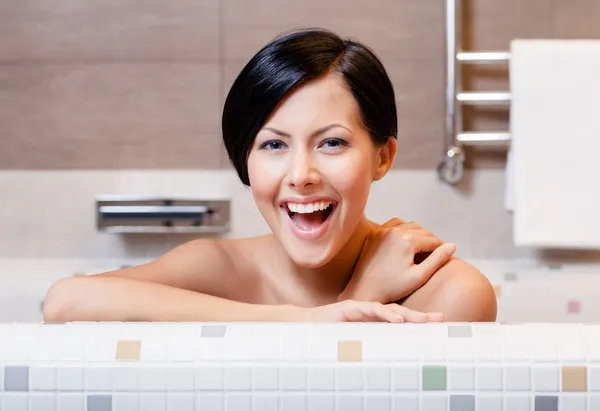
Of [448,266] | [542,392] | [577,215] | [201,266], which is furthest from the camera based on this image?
[577,215]

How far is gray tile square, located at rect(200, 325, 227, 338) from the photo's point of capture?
0.69 metres

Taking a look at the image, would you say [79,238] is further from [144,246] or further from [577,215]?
[577,215]

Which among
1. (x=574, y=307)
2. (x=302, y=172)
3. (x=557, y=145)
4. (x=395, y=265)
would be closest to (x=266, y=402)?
(x=302, y=172)

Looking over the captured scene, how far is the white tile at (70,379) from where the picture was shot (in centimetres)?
68

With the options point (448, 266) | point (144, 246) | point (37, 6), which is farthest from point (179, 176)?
point (448, 266)

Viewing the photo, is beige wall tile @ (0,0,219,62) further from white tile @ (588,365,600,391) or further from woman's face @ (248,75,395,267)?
white tile @ (588,365,600,391)

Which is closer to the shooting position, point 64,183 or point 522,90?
point 522,90

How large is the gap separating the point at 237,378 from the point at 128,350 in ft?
0.32

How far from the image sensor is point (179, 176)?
1.98 metres

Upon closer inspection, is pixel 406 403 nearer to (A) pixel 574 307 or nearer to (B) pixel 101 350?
Answer: (B) pixel 101 350

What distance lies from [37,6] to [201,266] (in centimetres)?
115

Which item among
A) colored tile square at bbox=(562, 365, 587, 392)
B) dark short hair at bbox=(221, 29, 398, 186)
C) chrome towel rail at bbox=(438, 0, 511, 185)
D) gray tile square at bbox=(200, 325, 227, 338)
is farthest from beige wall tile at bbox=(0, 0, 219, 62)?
colored tile square at bbox=(562, 365, 587, 392)

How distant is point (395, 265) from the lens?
3.55 ft

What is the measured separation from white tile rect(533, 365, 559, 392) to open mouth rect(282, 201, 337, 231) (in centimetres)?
39
